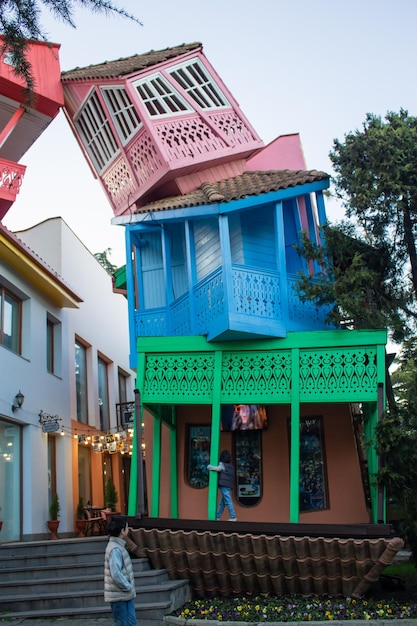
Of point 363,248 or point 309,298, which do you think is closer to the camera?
point 309,298

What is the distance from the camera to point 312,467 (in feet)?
41.3


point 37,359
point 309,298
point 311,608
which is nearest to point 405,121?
point 309,298

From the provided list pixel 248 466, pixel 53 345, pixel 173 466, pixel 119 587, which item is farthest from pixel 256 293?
pixel 53 345

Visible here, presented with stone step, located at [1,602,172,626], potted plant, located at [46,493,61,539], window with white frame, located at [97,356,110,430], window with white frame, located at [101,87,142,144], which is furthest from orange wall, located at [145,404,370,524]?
window with white frame, located at [97,356,110,430]

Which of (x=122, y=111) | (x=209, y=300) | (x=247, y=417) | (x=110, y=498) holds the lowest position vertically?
(x=110, y=498)

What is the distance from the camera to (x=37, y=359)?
1620 centimetres

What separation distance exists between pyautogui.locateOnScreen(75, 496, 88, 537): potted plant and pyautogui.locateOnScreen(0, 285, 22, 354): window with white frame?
14.2 ft

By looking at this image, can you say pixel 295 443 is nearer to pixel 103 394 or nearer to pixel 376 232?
pixel 376 232

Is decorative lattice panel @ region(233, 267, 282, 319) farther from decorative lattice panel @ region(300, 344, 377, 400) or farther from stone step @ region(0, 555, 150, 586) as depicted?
stone step @ region(0, 555, 150, 586)

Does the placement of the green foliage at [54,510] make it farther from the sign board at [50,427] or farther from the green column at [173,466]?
the green column at [173,466]

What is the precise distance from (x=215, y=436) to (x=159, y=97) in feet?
22.9

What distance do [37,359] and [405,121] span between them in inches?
380

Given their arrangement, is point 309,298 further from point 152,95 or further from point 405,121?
point 152,95

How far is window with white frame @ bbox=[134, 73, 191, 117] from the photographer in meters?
13.6
